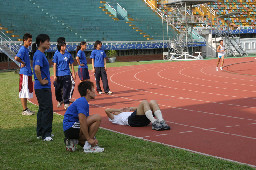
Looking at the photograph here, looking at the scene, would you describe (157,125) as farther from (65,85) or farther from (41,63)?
(65,85)

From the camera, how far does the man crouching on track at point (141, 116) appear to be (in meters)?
8.84

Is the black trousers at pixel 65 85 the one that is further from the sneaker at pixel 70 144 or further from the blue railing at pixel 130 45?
the blue railing at pixel 130 45

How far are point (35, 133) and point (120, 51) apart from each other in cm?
3625

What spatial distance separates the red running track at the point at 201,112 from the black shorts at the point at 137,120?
0.40 ft

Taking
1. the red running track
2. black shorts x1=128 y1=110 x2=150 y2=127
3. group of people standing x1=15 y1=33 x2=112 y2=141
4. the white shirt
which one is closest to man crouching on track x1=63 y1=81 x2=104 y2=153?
group of people standing x1=15 y1=33 x2=112 y2=141

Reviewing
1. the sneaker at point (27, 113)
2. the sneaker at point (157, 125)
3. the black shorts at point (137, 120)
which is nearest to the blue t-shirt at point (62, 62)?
the sneaker at point (27, 113)

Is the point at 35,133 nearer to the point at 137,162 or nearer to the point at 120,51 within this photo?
the point at 137,162

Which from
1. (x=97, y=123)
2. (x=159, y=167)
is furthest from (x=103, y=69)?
(x=159, y=167)

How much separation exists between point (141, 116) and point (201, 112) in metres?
2.53

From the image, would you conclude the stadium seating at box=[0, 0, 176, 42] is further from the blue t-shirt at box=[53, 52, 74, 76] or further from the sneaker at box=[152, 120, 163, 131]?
the sneaker at box=[152, 120, 163, 131]

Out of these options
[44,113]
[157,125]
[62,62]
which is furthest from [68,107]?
[62,62]

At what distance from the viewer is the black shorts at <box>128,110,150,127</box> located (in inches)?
366

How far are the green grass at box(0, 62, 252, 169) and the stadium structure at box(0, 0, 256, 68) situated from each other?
2703 centimetres

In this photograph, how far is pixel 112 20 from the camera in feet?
159
